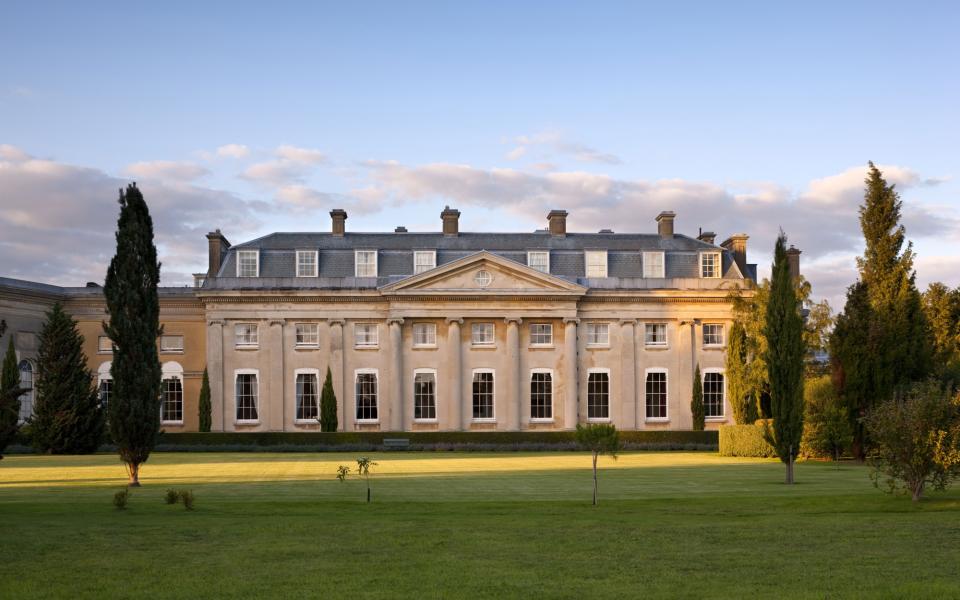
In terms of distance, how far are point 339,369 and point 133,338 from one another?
28199 mm

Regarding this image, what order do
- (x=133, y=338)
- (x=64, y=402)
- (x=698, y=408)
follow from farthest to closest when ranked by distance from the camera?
(x=698, y=408)
(x=64, y=402)
(x=133, y=338)

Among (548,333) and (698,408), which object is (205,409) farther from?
(698,408)

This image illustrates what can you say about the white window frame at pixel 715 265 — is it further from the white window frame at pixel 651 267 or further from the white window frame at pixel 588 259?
the white window frame at pixel 588 259

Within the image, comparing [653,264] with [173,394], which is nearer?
[173,394]

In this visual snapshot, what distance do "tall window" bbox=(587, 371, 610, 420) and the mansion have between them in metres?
0.07

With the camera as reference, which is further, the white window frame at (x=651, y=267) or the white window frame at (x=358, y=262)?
the white window frame at (x=651, y=267)

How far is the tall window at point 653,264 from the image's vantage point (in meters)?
58.4

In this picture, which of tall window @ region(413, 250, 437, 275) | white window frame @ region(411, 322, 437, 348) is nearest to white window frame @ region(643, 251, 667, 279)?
tall window @ region(413, 250, 437, 275)

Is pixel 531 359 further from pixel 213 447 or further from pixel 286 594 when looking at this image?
pixel 286 594

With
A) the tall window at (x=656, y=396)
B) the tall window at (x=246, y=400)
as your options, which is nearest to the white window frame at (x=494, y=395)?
the tall window at (x=656, y=396)

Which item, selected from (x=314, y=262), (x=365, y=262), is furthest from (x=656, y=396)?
(x=314, y=262)

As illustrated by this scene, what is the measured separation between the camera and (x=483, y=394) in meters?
56.2

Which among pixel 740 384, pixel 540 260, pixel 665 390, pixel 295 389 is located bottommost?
pixel 665 390

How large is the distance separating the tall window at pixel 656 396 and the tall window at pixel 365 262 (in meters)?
16.4
